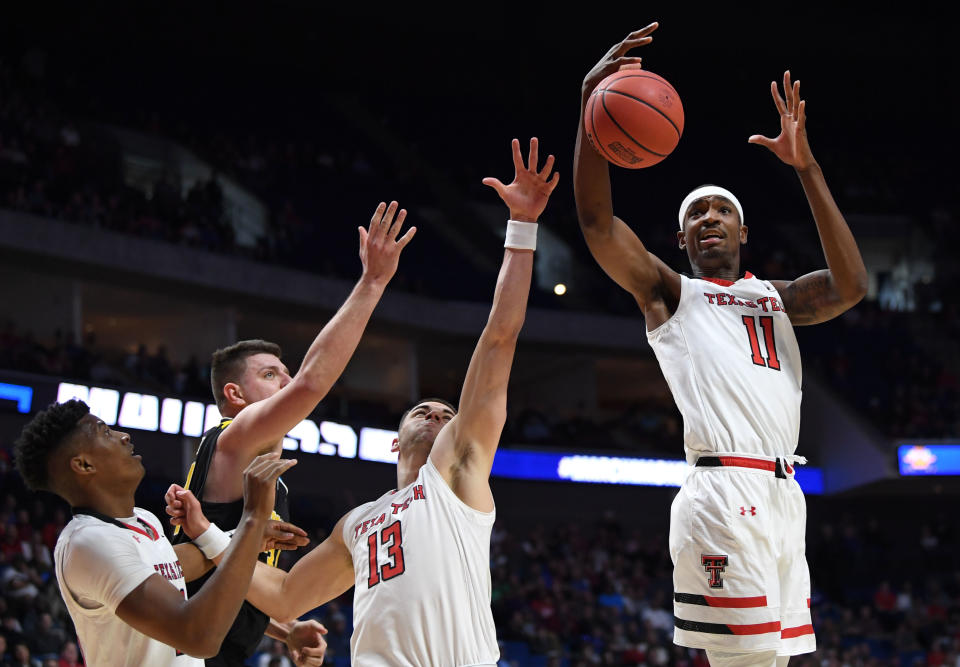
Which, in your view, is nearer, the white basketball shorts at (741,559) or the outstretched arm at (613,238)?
the white basketball shorts at (741,559)

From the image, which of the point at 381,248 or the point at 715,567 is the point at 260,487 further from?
the point at 715,567

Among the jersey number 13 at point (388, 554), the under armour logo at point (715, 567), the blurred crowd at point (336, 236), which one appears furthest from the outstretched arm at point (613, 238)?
the blurred crowd at point (336, 236)

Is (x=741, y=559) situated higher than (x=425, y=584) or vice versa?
(x=741, y=559)

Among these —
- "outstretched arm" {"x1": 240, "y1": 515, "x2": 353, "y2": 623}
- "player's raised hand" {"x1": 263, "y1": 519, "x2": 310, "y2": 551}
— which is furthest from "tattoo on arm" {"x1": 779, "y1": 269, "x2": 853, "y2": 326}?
"player's raised hand" {"x1": 263, "y1": 519, "x2": 310, "y2": 551}

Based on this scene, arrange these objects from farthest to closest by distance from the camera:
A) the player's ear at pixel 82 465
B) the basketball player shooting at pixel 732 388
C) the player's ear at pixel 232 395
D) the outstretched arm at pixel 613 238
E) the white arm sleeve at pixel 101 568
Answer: the player's ear at pixel 232 395 < the outstretched arm at pixel 613 238 < the basketball player shooting at pixel 732 388 < the player's ear at pixel 82 465 < the white arm sleeve at pixel 101 568

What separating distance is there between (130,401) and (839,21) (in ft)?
67.6

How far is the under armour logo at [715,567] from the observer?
12.5 feet

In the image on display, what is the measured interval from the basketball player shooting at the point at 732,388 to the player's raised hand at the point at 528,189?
14 centimetres

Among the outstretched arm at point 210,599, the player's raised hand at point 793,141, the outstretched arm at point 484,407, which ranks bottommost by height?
the outstretched arm at point 210,599

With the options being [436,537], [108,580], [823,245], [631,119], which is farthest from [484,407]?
[823,245]

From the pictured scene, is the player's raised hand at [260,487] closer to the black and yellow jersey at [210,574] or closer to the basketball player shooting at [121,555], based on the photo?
the basketball player shooting at [121,555]

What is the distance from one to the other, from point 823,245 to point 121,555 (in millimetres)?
2859

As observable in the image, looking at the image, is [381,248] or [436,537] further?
[381,248]

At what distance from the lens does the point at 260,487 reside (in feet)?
10.6
